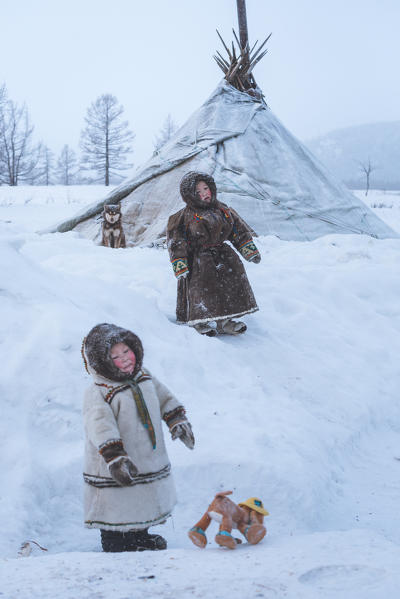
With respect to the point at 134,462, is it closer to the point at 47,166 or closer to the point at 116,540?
the point at 116,540

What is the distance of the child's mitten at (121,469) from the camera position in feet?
6.40

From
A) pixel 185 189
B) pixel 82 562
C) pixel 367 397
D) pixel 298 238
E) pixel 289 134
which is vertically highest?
pixel 289 134

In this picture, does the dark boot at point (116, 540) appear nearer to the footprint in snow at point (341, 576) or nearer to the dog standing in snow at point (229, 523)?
the dog standing in snow at point (229, 523)

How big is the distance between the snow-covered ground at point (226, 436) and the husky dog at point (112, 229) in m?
1.91

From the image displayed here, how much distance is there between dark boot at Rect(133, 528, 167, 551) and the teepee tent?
5.57 metres

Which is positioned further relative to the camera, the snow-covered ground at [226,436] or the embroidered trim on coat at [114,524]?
the embroidered trim on coat at [114,524]

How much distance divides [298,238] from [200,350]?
4.47 m

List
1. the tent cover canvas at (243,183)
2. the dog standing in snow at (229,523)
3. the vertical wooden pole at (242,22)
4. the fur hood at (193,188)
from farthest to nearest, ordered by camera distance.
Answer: the vertical wooden pole at (242,22) → the tent cover canvas at (243,183) → the fur hood at (193,188) → the dog standing in snow at (229,523)

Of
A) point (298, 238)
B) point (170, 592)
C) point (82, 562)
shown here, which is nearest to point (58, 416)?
point (82, 562)

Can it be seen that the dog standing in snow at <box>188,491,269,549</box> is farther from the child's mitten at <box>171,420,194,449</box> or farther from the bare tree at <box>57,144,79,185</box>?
the bare tree at <box>57,144,79,185</box>

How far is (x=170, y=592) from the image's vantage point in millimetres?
1416

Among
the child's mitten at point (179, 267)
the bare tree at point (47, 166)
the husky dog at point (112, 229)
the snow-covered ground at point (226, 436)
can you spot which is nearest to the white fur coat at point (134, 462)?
the snow-covered ground at point (226, 436)

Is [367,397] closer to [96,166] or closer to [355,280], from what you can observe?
[355,280]

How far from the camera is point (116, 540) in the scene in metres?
2.13
